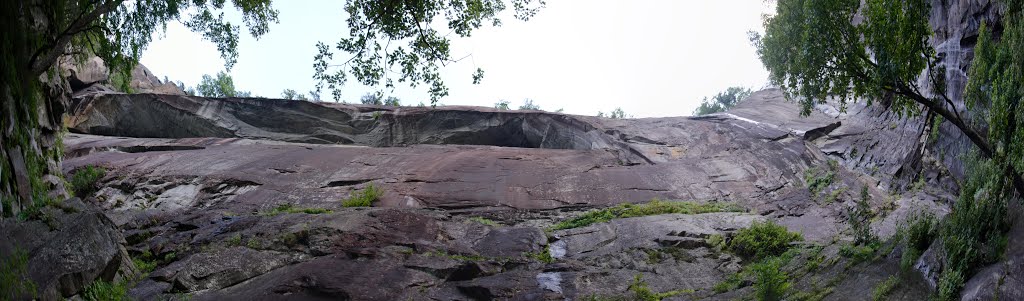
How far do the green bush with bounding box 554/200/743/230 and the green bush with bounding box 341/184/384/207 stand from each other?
470 cm

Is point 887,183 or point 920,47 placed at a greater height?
point 920,47

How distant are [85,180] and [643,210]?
14.6 meters

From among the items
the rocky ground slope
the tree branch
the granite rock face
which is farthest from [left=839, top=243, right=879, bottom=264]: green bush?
the tree branch

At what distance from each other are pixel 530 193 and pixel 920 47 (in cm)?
954

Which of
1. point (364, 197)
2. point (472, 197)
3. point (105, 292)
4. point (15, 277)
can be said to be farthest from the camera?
point (472, 197)

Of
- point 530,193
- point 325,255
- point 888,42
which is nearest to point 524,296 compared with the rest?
point 325,255

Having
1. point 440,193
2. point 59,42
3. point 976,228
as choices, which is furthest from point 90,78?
point 976,228

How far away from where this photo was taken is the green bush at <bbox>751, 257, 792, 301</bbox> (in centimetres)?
1082

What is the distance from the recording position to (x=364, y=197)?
17453 millimetres

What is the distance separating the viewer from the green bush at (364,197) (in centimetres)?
1723

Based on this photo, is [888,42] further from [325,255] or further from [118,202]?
[118,202]

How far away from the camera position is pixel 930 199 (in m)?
14.5

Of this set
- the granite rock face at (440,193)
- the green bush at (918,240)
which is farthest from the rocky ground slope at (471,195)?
the green bush at (918,240)

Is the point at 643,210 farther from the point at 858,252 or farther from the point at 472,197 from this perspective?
the point at 858,252
